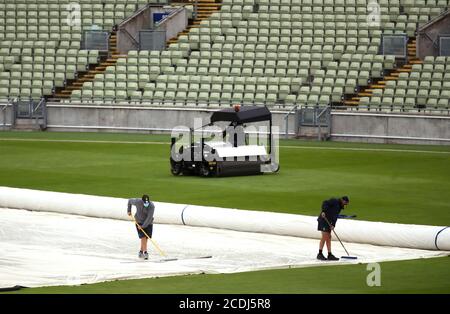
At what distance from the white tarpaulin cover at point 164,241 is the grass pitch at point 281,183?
123cm

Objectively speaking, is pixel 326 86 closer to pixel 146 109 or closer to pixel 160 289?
pixel 146 109

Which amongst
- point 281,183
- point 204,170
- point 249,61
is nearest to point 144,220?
point 281,183

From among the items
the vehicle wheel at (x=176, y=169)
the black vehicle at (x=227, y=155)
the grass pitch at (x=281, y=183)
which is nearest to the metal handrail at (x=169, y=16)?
the grass pitch at (x=281, y=183)

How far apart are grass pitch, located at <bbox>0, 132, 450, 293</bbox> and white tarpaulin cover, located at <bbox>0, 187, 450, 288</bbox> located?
1.23 meters

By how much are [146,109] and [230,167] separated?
16935 millimetres

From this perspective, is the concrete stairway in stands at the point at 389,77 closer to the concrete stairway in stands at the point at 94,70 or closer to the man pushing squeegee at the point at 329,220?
the concrete stairway in stands at the point at 94,70

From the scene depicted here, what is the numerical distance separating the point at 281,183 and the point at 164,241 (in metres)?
10.4

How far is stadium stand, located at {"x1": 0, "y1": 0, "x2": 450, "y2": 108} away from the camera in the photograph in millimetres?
57188

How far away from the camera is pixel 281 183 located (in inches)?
1592

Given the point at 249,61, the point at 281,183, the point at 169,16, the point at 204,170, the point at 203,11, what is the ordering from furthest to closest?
the point at 203,11, the point at 169,16, the point at 249,61, the point at 204,170, the point at 281,183

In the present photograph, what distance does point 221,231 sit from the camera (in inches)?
1259

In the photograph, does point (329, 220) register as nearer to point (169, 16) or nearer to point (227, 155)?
point (227, 155)
